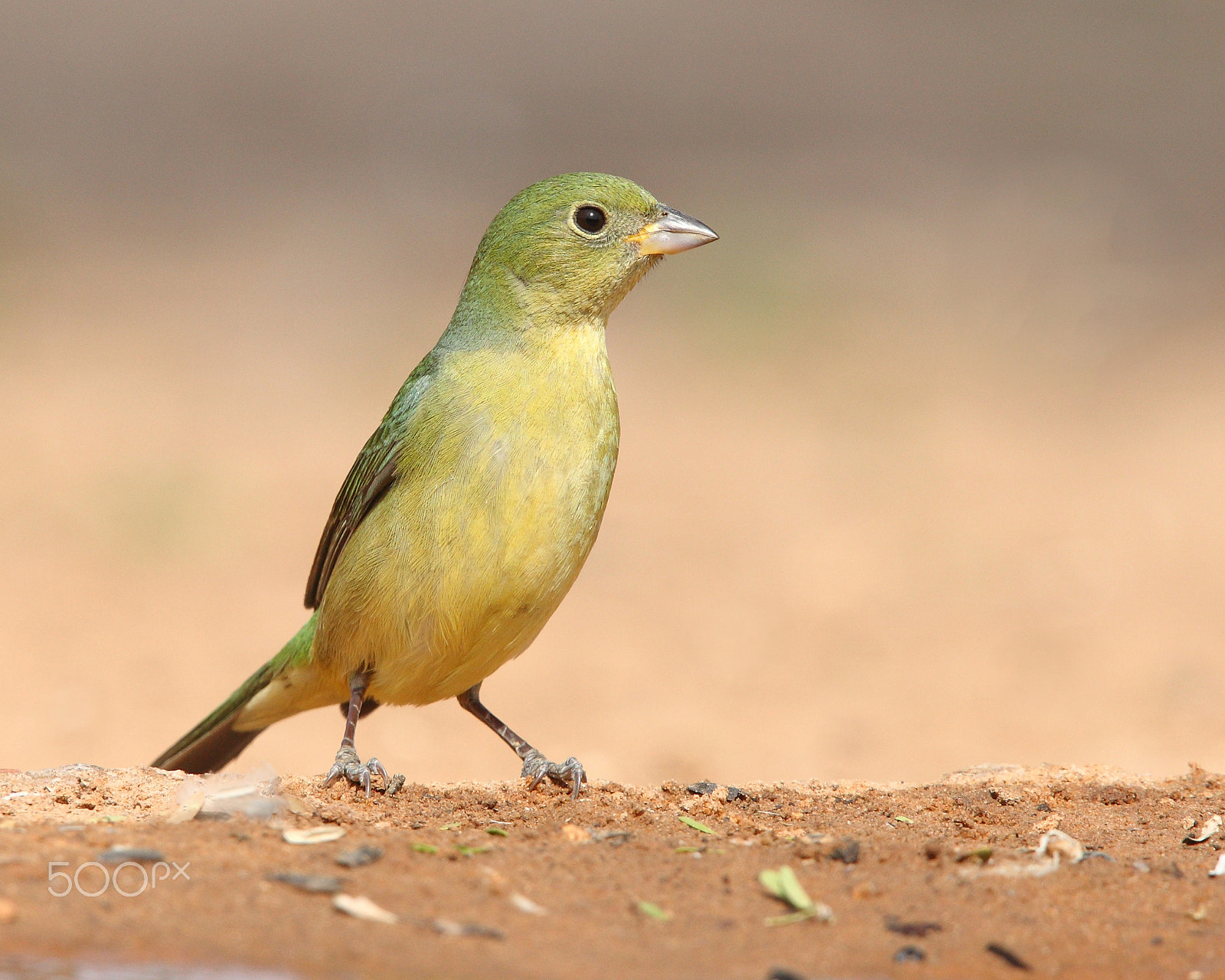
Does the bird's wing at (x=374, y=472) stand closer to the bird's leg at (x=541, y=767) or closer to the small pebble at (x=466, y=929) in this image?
the bird's leg at (x=541, y=767)

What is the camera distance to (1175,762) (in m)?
7.34

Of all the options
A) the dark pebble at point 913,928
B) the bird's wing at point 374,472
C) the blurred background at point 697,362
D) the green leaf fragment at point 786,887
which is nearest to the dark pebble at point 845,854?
the green leaf fragment at point 786,887

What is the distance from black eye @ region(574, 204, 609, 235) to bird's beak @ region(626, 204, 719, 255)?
0.12m

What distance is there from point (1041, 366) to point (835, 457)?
3.71m

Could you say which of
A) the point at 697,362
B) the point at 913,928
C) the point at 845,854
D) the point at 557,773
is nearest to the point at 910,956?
the point at 913,928

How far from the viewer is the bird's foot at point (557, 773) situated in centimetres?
484

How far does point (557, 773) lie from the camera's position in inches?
193

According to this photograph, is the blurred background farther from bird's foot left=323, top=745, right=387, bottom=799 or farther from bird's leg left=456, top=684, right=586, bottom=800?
bird's foot left=323, top=745, right=387, bottom=799

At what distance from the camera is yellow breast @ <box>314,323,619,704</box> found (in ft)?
15.2

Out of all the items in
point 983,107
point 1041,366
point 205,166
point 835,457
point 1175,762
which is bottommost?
point 1175,762

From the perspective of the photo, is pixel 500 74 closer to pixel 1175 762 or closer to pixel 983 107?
pixel 983 107

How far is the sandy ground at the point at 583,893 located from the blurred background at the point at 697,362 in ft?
11.2

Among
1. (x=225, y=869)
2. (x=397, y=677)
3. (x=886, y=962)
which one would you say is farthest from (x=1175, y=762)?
(x=225, y=869)

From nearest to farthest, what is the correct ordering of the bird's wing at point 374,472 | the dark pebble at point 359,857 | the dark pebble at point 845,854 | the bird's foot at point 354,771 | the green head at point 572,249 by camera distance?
the dark pebble at point 359,857
the dark pebble at point 845,854
the bird's foot at point 354,771
the bird's wing at point 374,472
the green head at point 572,249
